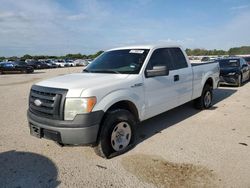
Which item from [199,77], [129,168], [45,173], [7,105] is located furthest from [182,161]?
[7,105]

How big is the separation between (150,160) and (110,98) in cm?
122

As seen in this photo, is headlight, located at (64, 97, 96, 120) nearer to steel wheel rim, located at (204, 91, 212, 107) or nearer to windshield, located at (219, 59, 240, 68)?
steel wheel rim, located at (204, 91, 212, 107)

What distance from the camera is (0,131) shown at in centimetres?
541

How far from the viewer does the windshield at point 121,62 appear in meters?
4.51

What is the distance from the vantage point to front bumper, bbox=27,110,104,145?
3.47 m

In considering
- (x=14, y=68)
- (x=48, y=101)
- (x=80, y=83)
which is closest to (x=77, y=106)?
(x=80, y=83)

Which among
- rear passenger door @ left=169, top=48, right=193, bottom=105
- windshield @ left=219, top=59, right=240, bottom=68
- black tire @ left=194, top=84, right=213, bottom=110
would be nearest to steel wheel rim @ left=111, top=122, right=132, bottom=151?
rear passenger door @ left=169, top=48, right=193, bottom=105

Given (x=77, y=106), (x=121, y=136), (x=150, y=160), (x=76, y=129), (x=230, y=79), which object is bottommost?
(x=150, y=160)

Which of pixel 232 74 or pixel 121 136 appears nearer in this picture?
pixel 121 136

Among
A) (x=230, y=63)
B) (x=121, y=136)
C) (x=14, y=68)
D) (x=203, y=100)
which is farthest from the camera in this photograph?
(x=14, y=68)

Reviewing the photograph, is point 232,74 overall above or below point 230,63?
below

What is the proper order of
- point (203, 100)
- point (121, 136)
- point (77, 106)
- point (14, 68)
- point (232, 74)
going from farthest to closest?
1. point (14, 68)
2. point (232, 74)
3. point (203, 100)
4. point (121, 136)
5. point (77, 106)

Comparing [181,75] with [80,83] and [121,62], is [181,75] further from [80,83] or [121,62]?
[80,83]

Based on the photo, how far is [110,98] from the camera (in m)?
3.76
